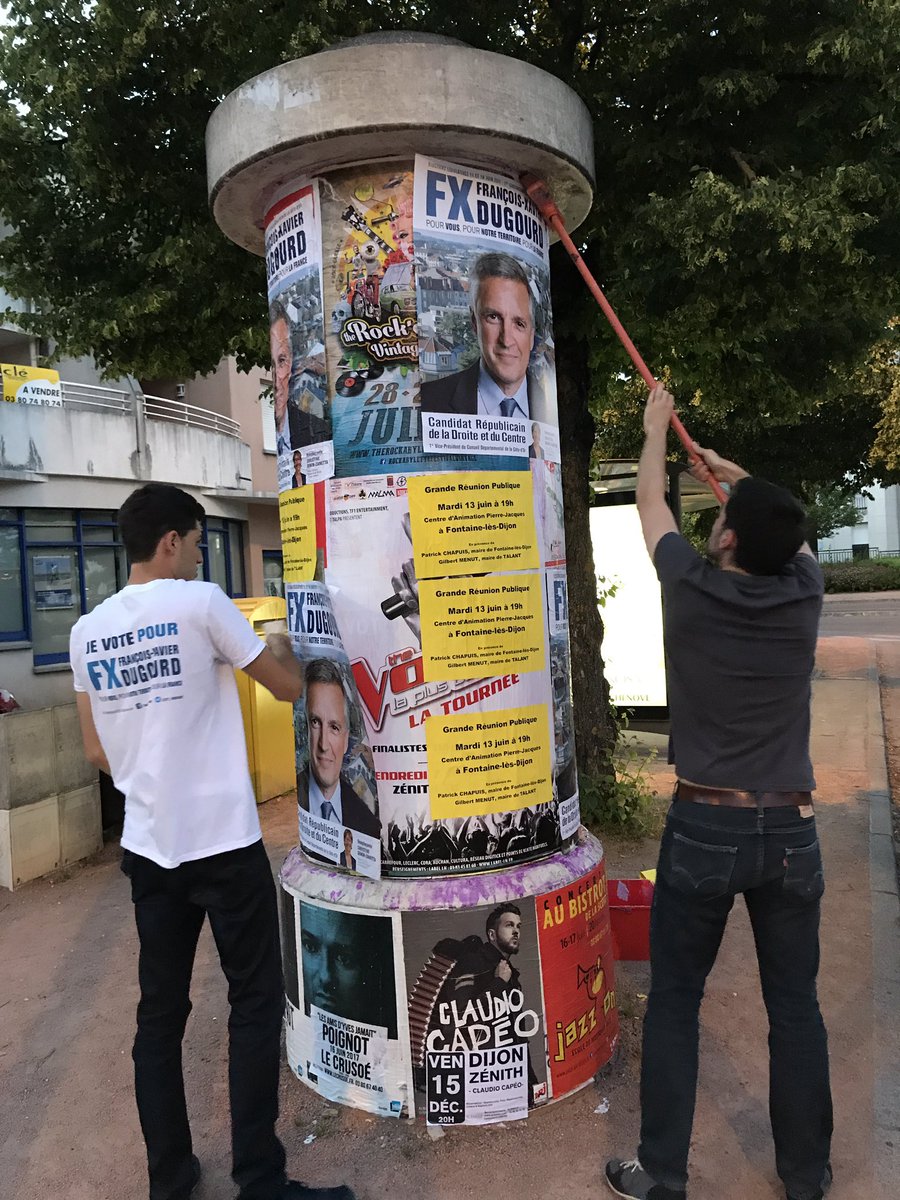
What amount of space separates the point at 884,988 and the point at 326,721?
2771mm

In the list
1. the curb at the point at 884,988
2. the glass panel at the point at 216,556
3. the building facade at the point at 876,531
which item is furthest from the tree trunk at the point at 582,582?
the building facade at the point at 876,531

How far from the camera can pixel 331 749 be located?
10.9ft

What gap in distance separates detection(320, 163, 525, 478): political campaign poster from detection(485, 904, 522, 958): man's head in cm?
149

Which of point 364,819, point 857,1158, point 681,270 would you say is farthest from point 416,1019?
point 681,270

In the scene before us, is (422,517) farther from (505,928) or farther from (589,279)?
(505,928)

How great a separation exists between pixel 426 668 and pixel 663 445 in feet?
3.43

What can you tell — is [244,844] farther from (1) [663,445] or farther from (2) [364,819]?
(1) [663,445]

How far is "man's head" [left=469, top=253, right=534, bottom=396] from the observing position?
10.6ft

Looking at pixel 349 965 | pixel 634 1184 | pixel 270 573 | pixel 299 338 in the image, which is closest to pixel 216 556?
pixel 270 573

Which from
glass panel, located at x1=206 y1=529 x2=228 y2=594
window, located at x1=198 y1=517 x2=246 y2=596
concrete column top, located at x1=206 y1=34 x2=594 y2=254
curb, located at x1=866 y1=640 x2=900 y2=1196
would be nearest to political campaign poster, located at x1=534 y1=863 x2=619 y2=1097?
curb, located at x1=866 y1=640 x2=900 y2=1196

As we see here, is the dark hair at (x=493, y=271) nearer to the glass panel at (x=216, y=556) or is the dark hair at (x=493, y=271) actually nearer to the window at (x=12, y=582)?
the window at (x=12, y=582)

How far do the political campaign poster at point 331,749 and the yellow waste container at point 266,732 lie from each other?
4.49 m

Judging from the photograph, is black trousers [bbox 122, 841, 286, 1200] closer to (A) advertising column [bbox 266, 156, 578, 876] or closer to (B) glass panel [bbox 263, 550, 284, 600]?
(A) advertising column [bbox 266, 156, 578, 876]

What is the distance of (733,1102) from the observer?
3256mm
